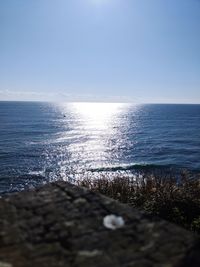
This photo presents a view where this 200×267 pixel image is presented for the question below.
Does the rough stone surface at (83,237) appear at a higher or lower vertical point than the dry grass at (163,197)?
higher

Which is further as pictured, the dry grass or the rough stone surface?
the dry grass

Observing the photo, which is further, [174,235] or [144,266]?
[174,235]

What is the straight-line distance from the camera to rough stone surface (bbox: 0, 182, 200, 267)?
13.1ft

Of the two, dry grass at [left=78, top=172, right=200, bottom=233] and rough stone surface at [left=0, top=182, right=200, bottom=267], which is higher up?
rough stone surface at [left=0, top=182, right=200, bottom=267]

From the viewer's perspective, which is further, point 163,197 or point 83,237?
point 163,197

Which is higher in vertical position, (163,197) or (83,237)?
(83,237)

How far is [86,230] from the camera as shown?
466cm

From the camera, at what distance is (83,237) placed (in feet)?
14.8

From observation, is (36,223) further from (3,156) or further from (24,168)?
(3,156)

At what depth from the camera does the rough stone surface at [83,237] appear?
13.1ft

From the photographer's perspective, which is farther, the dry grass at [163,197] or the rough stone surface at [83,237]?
the dry grass at [163,197]

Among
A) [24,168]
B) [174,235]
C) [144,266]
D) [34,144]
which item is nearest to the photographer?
[144,266]

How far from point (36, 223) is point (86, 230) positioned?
0.77 meters

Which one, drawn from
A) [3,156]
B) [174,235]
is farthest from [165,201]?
[3,156]
